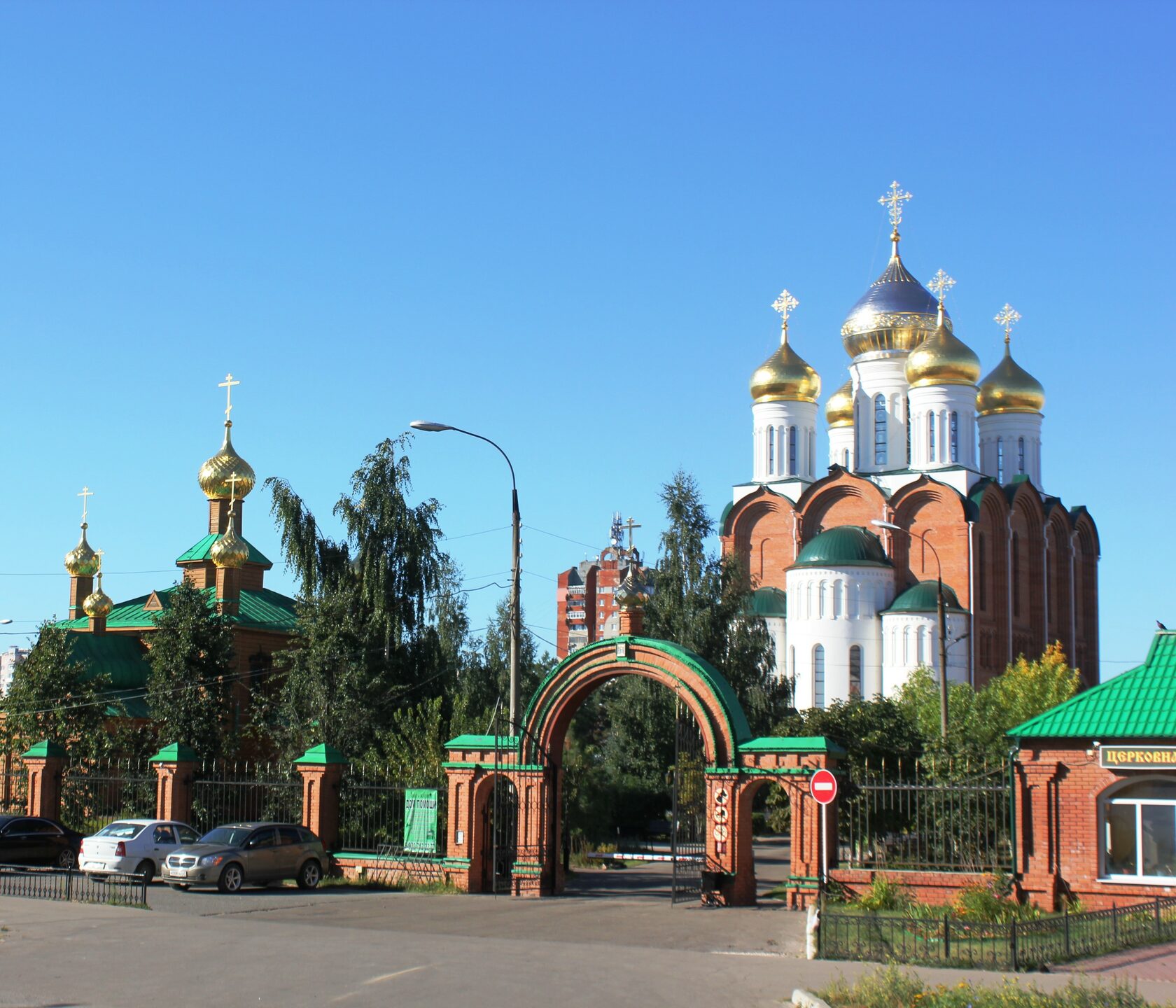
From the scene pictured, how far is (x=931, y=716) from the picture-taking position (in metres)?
32.8

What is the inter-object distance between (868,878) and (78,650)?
30.4m

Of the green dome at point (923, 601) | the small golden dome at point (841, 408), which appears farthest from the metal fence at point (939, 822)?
the small golden dome at point (841, 408)

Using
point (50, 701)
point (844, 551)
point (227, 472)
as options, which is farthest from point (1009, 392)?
point (50, 701)

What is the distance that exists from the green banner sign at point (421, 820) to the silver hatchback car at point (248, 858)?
1427 millimetres

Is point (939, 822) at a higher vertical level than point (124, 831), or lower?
higher

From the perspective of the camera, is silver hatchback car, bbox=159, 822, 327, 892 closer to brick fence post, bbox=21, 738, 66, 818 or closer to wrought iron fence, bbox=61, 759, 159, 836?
brick fence post, bbox=21, 738, 66, 818

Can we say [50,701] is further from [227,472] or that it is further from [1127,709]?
[1127,709]

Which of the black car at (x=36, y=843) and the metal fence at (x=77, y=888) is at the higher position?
the black car at (x=36, y=843)

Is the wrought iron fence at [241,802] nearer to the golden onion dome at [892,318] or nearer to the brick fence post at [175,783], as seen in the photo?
the brick fence post at [175,783]

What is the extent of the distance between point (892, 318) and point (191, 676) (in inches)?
1297

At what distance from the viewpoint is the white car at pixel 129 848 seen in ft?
71.9

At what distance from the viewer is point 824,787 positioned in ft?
54.5

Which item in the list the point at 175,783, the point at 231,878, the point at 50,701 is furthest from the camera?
the point at 50,701

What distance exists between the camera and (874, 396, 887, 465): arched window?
5475 cm
